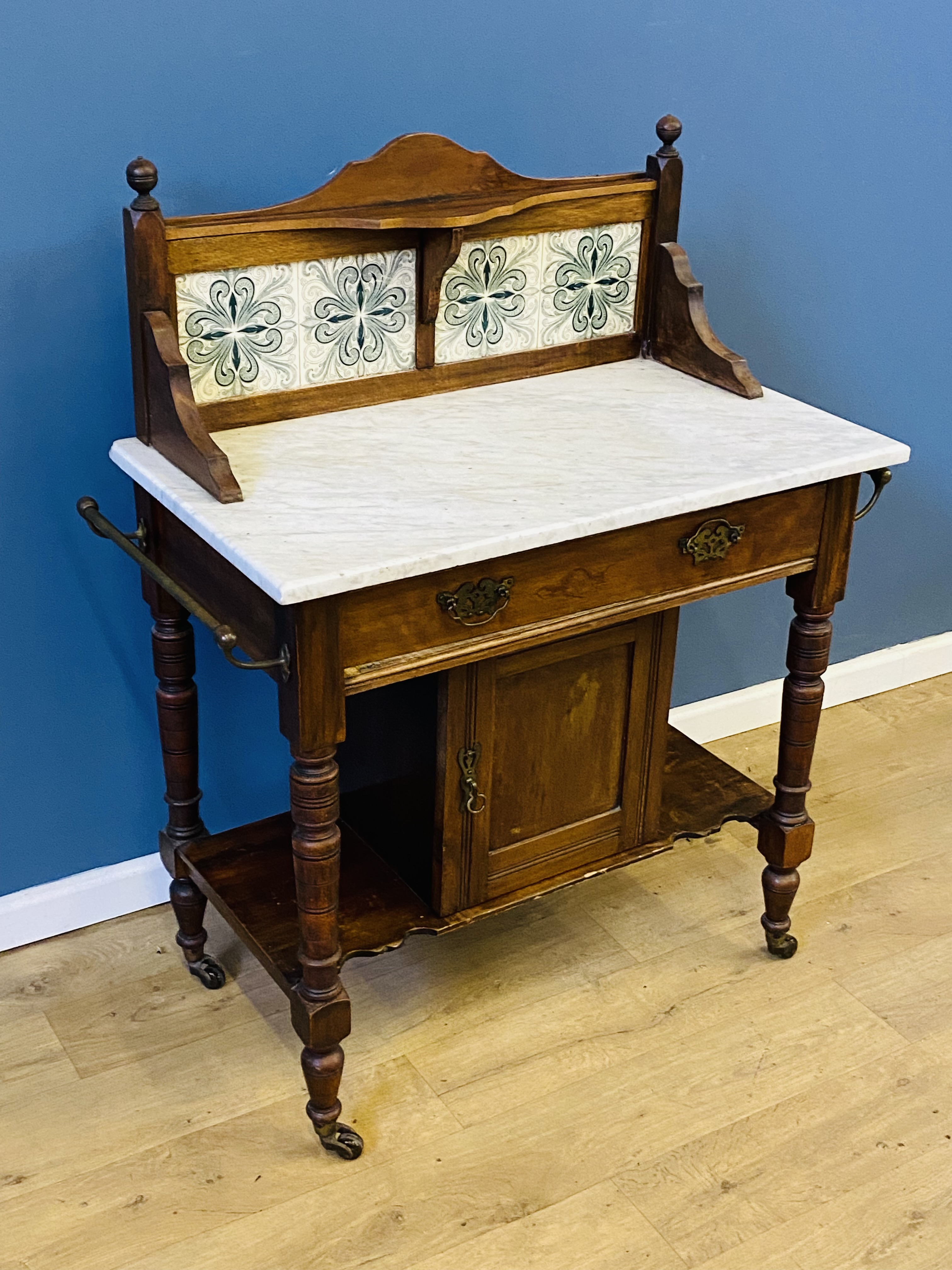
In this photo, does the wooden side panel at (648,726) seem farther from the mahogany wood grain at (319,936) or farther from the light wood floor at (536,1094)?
the mahogany wood grain at (319,936)

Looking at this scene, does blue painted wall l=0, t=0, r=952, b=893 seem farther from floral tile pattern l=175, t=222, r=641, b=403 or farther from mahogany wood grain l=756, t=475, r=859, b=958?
mahogany wood grain l=756, t=475, r=859, b=958

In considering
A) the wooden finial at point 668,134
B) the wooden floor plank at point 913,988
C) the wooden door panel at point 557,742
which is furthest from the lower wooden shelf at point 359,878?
the wooden finial at point 668,134

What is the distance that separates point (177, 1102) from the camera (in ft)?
6.88

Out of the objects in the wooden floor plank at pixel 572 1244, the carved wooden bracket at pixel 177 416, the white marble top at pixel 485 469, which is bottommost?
the wooden floor plank at pixel 572 1244

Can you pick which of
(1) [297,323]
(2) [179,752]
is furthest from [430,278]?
(2) [179,752]

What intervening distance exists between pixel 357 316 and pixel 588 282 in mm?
395

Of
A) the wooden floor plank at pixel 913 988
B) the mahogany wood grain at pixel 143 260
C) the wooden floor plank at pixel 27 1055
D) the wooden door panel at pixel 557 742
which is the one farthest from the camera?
the wooden floor plank at pixel 913 988

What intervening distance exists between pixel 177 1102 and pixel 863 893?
4.06 ft

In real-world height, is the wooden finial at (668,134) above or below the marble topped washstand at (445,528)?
above

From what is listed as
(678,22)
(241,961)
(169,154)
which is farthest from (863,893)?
(169,154)

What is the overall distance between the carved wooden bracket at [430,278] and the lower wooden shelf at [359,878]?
73 centimetres

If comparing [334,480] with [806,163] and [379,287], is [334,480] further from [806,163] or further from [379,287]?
[806,163]

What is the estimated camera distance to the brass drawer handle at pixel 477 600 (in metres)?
1.74

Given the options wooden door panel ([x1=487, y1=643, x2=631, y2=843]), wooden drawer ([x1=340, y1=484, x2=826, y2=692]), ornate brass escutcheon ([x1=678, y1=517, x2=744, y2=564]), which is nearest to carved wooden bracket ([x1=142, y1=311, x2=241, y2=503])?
wooden drawer ([x1=340, y1=484, x2=826, y2=692])
